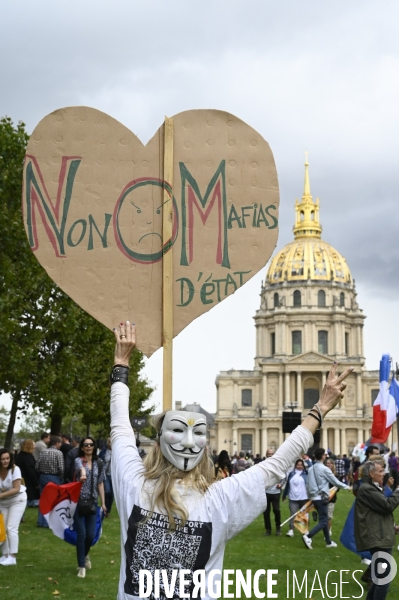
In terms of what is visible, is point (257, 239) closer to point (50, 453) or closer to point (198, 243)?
point (198, 243)

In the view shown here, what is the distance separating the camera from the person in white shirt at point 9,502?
1107cm

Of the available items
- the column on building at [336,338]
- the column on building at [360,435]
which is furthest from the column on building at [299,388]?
the column on building at [360,435]

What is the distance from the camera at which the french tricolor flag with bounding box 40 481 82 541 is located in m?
10.6

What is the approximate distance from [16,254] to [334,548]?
12.2 m

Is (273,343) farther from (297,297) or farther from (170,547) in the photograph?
(170,547)

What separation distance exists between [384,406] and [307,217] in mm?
94366

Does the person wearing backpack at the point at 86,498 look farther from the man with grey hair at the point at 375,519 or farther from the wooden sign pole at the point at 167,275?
the wooden sign pole at the point at 167,275

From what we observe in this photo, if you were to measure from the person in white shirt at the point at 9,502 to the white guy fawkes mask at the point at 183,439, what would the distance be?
7916mm

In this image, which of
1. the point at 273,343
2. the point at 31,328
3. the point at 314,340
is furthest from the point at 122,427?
the point at 273,343

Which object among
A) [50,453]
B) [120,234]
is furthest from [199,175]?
[50,453]

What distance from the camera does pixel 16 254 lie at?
23.0 m

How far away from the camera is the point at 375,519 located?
328 inches

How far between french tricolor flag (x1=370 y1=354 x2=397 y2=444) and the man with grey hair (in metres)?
8.10

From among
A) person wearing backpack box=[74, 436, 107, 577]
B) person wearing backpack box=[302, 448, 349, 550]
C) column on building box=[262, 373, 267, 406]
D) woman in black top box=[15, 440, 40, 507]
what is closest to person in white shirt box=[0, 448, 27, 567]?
person wearing backpack box=[74, 436, 107, 577]
